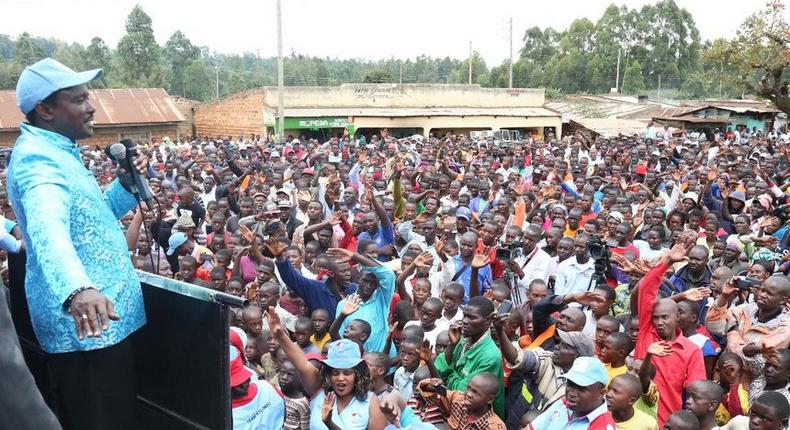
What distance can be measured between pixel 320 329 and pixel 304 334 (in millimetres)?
127

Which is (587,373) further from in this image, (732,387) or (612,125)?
(612,125)

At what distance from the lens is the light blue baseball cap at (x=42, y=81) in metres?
1.74

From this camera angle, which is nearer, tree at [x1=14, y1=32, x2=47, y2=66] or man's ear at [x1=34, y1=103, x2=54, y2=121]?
man's ear at [x1=34, y1=103, x2=54, y2=121]

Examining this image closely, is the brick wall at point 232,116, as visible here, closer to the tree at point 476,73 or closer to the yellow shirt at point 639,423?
the tree at point 476,73

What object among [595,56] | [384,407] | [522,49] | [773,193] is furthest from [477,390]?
[522,49]

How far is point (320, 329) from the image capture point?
14.9ft

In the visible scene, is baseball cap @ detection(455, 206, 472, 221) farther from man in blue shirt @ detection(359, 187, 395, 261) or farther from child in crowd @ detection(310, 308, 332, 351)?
child in crowd @ detection(310, 308, 332, 351)

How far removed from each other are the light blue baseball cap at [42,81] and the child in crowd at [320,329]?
2974 mm

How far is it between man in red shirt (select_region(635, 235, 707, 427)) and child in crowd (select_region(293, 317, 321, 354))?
204 cm

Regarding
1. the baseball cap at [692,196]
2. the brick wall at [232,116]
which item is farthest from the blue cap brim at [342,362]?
the brick wall at [232,116]

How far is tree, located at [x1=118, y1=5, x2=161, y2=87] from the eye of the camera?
38812 mm

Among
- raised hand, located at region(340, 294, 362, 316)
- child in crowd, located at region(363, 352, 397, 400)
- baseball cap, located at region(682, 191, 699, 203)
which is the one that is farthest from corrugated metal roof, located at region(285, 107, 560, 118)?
child in crowd, located at region(363, 352, 397, 400)

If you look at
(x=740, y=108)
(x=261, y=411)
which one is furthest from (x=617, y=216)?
(x=740, y=108)

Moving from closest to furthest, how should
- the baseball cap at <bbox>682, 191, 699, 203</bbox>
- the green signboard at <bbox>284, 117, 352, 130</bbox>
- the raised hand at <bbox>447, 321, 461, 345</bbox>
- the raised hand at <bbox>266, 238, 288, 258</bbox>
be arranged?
the raised hand at <bbox>447, 321, 461, 345</bbox> < the raised hand at <bbox>266, 238, 288, 258</bbox> < the baseball cap at <bbox>682, 191, 699, 203</bbox> < the green signboard at <bbox>284, 117, 352, 130</bbox>
